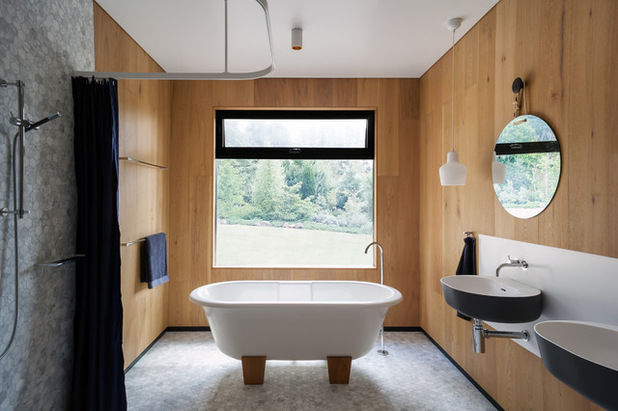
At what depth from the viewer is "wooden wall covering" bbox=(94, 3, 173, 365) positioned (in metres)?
2.52

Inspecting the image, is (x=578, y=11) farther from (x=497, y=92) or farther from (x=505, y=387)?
(x=505, y=387)

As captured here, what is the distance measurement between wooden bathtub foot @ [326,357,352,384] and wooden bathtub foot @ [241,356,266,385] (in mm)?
503

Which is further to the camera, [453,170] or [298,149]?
[298,149]

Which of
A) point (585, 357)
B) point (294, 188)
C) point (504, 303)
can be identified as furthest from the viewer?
point (294, 188)

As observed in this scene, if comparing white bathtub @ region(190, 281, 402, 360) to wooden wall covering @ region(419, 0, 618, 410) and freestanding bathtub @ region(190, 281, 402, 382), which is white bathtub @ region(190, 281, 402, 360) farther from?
wooden wall covering @ region(419, 0, 618, 410)

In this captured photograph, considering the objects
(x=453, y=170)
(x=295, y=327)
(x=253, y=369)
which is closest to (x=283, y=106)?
(x=453, y=170)

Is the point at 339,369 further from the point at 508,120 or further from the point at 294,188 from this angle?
the point at 508,120

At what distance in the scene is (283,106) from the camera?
3570mm

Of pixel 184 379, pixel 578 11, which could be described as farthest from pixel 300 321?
pixel 578 11

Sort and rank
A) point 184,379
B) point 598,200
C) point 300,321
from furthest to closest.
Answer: point 184,379 < point 300,321 < point 598,200

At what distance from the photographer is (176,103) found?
3551mm

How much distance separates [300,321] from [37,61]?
2161 millimetres

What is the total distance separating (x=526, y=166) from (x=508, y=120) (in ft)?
1.23

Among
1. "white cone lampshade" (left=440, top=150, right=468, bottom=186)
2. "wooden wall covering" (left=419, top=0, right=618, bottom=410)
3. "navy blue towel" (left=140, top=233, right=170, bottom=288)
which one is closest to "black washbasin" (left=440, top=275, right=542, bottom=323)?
"wooden wall covering" (left=419, top=0, right=618, bottom=410)
